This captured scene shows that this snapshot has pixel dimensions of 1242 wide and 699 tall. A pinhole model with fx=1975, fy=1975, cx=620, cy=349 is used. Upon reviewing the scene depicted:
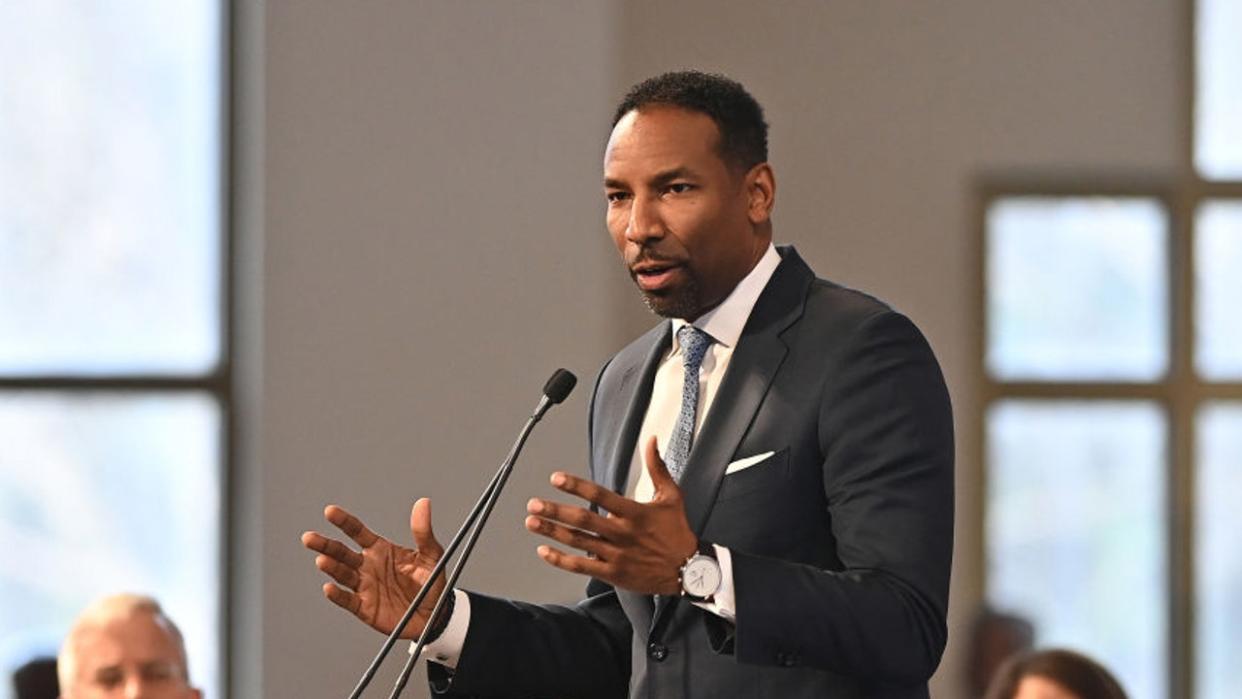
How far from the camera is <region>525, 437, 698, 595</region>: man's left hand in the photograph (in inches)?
76.3

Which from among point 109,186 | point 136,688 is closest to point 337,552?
point 136,688

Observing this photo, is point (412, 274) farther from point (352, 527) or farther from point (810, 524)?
point (810, 524)

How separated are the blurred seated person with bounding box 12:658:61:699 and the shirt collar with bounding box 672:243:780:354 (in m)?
2.32

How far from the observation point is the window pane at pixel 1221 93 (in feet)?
20.5

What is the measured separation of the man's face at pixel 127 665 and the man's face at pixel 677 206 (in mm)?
1405

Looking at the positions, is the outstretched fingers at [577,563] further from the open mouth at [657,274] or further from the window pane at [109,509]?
the window pane at [109,509]

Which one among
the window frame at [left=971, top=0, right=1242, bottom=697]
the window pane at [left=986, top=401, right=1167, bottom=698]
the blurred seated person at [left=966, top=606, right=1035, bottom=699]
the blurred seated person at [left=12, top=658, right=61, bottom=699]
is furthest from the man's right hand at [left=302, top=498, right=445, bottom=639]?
the window pane at [left=986, top=401, right=1167, bottom=698]

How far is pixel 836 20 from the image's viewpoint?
6.02 meters

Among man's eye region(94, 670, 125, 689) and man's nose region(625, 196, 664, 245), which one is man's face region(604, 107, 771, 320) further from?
man's eye region(94, 670, 125, 689)

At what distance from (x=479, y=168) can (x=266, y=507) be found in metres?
1.01

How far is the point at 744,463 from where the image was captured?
2.26 metres

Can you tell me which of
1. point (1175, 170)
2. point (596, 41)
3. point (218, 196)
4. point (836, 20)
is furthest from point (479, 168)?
point (1175, 170)

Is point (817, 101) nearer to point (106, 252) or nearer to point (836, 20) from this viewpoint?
point (836, 20)

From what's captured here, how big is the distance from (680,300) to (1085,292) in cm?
427
